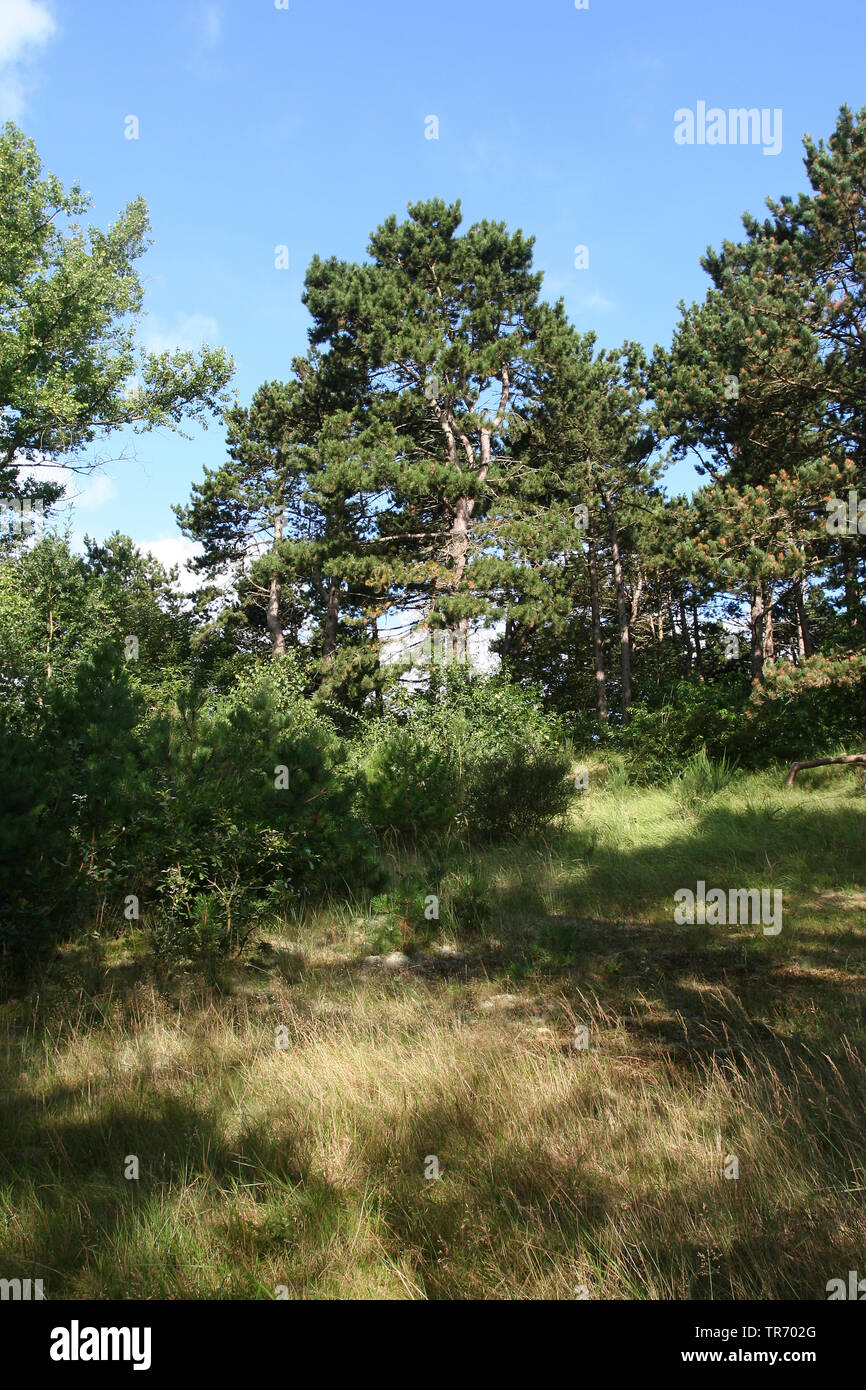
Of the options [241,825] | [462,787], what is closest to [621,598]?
[462,787]

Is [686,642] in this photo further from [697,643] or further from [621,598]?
[621,598]

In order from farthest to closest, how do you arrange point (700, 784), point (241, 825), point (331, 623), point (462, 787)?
point (331, 623) → point (700, 784) → point (462, 787) → point (241, 825)

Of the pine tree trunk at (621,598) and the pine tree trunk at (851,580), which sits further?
the pine tree trunk at (621,598)

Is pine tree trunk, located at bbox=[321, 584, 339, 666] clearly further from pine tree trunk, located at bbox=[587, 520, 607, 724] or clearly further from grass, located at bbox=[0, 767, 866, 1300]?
grass, located at bbox=[0, 767, 866, 1300]

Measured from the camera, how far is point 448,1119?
11.0 ft

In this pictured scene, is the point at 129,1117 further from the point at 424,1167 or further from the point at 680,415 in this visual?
the point at 680,415

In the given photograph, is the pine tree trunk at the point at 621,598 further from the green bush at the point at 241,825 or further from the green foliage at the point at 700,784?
the green bush at the point at 241,825

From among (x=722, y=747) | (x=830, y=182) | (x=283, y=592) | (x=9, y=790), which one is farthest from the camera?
(x=283, y=592)

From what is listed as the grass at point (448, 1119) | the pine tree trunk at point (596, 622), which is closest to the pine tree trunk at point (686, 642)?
the pine tree trunk at point (596, 622)

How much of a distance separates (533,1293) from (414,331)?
22.9m

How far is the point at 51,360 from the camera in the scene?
2266cm

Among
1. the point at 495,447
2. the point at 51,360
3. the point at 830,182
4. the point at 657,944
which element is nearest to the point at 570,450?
the point at 495,447

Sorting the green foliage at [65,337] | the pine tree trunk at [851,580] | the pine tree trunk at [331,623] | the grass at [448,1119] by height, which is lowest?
the grass at [448,1119]

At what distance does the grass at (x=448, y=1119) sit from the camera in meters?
2.49
